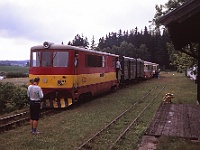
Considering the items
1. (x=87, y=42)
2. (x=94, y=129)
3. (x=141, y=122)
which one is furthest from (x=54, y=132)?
(x=87, y=42)

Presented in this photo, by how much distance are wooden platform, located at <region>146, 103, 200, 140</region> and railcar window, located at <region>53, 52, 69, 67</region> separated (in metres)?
5.37

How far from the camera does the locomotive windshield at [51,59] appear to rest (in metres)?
14.2

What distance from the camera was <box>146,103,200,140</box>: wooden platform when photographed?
7.64m

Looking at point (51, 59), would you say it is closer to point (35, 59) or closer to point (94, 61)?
point (35, 59)

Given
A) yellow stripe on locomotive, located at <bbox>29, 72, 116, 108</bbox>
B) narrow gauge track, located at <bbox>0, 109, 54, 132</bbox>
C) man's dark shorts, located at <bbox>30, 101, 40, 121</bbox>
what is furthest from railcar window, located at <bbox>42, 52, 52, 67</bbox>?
man's dark shorts, located at <bbox>30, 101, 40, 121</bbox>

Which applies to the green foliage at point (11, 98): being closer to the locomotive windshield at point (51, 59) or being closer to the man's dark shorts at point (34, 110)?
the locomotive windshield at point (51, 59)

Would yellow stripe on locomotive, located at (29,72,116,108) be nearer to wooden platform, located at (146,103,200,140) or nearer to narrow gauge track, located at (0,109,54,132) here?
narrow gauge track, located at (0,109,54,132)

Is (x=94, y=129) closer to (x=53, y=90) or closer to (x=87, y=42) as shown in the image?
(x=53, y=90)

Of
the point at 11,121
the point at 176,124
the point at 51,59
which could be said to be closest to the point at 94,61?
the point at 51,59

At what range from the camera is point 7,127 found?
33.8 ft

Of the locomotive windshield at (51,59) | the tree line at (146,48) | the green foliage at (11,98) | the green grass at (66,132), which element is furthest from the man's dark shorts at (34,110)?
the tree line at (146,48)

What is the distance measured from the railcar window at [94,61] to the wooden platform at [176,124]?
20.5ft

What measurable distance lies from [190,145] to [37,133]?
4.66 m

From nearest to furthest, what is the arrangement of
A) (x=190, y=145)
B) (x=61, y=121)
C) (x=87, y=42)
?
1. (x=190, y=145)
2. (x=61, y=121)
3. (x=87, y=42)
